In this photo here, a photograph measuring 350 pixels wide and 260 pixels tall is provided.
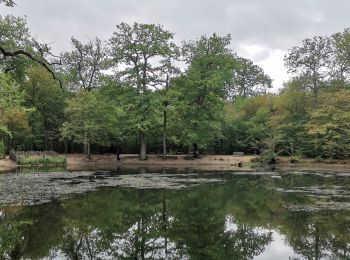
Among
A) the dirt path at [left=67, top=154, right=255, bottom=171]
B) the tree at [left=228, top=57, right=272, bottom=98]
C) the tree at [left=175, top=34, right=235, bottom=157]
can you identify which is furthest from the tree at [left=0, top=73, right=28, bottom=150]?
the tree at [left=228, top=57, right=272, bottom=98]

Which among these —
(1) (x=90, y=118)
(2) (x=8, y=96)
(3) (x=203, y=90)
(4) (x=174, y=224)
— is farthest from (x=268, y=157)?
(4) (x=174, y=224)

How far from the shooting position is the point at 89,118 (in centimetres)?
4906

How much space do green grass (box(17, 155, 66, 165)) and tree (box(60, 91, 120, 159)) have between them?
4699 mm

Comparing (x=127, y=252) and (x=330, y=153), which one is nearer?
(x=127, y=252)

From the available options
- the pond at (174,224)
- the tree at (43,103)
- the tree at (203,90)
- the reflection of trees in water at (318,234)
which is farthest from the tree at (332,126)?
the tree at (43,103)

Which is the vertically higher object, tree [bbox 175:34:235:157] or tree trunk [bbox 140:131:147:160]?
tree [bbox 175:34:235:157]

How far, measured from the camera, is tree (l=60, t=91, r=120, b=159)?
158 ft

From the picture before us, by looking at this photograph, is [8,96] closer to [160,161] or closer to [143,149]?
[143,149]

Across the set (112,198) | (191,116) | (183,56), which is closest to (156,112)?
(191,116)

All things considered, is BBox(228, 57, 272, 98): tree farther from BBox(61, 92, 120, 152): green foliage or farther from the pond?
the pond

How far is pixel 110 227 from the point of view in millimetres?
11570

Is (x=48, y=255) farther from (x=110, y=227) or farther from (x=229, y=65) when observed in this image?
(x=229, y=65)

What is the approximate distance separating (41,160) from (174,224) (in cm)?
3441

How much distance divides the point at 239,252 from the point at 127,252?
2655 mm
